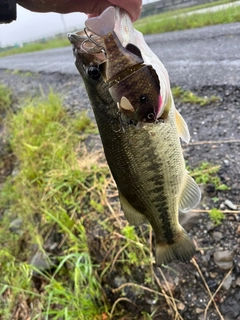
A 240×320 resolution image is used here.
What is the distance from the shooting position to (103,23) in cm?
140

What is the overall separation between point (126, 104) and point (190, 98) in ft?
9.80

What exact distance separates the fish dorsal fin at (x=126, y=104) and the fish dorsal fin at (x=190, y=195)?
0.77m

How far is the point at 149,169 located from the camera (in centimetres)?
177

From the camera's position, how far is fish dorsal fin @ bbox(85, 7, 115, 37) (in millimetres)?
1383

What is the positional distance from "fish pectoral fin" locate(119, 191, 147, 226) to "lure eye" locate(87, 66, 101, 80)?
65cm

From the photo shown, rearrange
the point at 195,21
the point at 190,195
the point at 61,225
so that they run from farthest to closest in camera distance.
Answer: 1. the point at 195,21
2. the point at 61,225
3. the point at 190,195

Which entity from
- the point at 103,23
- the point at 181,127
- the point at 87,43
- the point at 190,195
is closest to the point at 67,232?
the point at 190,195

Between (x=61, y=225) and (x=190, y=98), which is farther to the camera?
Answer: (x=190, y=98)

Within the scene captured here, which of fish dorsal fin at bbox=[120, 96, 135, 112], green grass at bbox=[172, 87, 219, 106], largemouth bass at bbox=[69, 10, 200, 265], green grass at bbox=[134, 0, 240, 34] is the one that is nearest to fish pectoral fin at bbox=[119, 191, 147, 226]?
largemouth bass at bbox=[69, 10, 200, 265]

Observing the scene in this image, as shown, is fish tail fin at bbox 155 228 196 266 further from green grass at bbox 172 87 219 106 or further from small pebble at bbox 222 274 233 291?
green grass at bbox 172 87 219 106

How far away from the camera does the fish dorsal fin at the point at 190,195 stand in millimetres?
2086

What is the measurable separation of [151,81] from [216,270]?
154cm

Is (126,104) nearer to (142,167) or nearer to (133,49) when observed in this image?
(133,49)

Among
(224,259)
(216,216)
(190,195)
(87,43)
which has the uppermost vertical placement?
(87,43)
